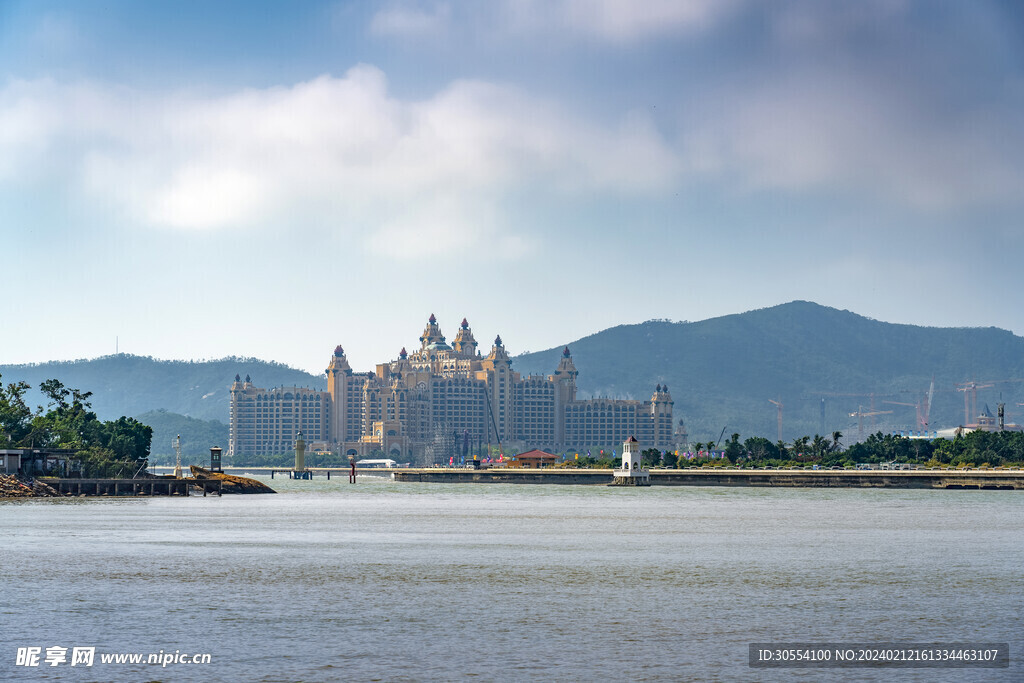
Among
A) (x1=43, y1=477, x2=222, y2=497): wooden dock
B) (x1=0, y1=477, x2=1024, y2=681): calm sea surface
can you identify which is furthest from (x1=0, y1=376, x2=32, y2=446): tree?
(x1=0, y1=477, x2=1024, y2=681): calm sea surface

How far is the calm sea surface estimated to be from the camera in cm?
4194

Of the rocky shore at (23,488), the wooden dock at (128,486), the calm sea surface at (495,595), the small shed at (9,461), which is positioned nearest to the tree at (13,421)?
the wooden dock at (128,486)

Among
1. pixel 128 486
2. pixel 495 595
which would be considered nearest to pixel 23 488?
pixel 128 486

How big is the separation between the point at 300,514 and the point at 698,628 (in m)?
93.7

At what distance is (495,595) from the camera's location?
195 feet

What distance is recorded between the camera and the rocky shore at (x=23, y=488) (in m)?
160

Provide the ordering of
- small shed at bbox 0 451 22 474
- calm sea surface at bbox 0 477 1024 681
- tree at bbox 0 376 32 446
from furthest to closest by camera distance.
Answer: tree at bbox 0 376 32 446
small shed at bbox 0 451 22 474
calm sea surface at bbox 0 477 1024 681

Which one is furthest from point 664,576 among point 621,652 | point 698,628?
point 621,652

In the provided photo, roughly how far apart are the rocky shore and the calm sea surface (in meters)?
46.5

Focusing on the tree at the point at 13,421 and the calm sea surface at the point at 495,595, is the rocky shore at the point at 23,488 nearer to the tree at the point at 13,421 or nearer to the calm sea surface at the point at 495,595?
the tree at the point at 13,421

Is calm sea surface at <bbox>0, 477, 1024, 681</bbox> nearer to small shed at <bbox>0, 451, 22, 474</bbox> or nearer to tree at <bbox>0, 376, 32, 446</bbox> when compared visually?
small shed at <bbox>0, 451, 22, 474</bbox>

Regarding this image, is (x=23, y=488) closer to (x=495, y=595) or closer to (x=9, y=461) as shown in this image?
(x=9, y=461)

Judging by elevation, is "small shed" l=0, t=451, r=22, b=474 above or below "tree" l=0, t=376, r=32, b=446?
below

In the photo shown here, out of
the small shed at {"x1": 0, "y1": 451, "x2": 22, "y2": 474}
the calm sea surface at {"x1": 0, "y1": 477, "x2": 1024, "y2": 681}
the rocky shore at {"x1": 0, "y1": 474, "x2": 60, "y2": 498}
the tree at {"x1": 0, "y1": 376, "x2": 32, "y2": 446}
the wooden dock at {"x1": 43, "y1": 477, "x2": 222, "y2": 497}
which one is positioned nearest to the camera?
the calm sea surface at {"x1": 0, "y1": 477, "x2": 1024, "y2": 681}
